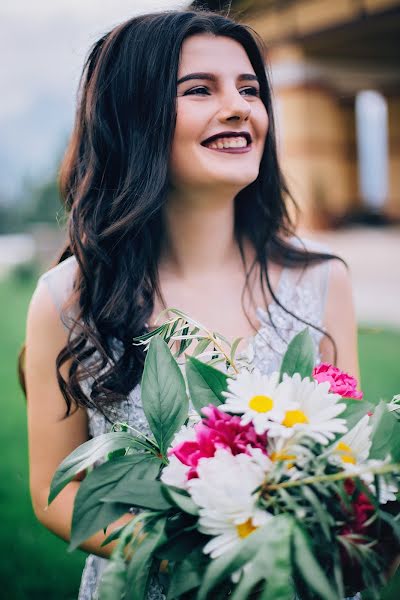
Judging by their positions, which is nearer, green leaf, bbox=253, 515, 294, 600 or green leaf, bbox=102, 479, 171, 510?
green leaf, bbox=253, 515, 294, 600

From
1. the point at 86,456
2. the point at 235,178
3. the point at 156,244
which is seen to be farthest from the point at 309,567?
the point at 156,244

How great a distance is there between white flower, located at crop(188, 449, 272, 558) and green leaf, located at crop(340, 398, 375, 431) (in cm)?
16

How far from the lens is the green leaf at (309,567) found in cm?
76

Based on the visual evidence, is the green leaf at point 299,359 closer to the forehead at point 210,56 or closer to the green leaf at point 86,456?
the green leaf at point 86,456

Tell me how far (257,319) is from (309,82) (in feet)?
36.0

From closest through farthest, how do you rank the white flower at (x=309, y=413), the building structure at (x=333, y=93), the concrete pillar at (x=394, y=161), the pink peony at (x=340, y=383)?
1. the white flower at (x=309, y=413)
2. the pink peony at (x=340, y=383)
3. the building structure at (x=333, y=93)
4. the concrete pillar at (x=394, y=161)

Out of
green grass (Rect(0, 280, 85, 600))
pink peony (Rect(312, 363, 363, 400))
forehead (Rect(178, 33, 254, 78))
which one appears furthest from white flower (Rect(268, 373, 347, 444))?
green grass (Rect(0, 280, 85, 600))

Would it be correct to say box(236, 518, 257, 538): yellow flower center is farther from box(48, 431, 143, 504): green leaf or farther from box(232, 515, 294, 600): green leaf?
box(48, 431, 143, 504): green leaf

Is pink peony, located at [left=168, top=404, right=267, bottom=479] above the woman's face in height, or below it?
below

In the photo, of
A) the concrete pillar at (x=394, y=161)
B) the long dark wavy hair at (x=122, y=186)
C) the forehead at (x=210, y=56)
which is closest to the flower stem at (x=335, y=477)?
the long dark wavy hair at (x=122, y=186)

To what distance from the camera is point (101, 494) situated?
0.93 m

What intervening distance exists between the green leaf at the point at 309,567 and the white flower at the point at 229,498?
53mm

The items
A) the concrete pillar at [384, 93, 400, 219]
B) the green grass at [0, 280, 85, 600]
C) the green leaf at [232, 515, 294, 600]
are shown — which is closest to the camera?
the green leaf at [232, 515, 294, 600]

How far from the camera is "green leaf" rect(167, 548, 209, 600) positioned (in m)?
0.86
